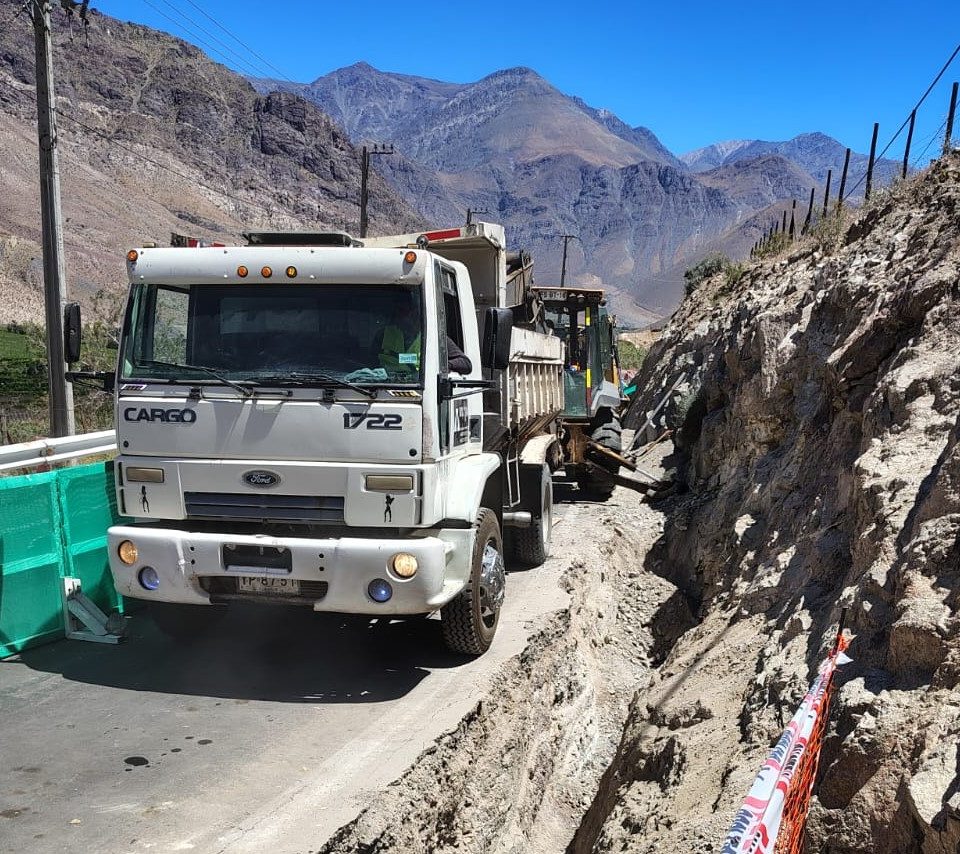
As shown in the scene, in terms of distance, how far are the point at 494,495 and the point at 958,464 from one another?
11.6ft

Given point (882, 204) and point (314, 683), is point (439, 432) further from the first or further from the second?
point (882, 204)

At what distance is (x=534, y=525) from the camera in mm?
9484

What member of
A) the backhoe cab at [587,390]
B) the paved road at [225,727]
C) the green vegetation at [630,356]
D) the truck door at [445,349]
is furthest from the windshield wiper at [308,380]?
the green vegetation at [630,356]

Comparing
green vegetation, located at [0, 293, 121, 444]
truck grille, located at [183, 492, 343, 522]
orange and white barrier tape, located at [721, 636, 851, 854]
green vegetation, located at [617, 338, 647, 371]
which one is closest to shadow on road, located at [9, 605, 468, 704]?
truck grille, located at [183, 492, 343, 522]

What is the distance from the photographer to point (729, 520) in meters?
10.0

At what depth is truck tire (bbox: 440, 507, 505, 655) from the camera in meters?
6.53

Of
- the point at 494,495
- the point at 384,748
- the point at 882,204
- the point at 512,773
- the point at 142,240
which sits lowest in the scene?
the point at 512,773

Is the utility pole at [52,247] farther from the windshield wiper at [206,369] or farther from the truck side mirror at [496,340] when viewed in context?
the truck side mirror at [496,340]

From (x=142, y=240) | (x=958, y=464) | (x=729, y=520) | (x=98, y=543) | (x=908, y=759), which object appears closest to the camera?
(x=908, y=759)

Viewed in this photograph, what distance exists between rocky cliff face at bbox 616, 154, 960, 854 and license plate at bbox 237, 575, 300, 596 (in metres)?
2.38

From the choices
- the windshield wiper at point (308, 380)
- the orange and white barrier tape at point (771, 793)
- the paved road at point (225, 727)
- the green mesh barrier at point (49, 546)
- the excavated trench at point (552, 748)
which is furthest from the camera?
the green mesh barrier at point (49, 546)

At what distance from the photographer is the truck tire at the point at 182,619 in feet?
23.1

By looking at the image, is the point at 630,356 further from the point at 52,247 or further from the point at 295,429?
the point at 295,429

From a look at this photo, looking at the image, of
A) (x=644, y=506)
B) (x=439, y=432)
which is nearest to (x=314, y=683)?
(x=439, y=432)
